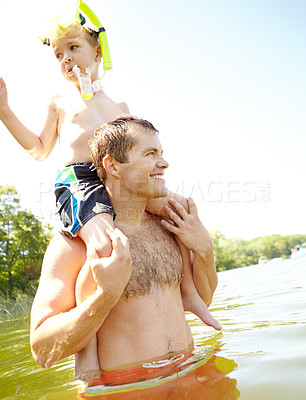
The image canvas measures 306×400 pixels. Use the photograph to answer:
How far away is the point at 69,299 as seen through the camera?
92.4 inches

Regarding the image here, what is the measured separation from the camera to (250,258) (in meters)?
98.6

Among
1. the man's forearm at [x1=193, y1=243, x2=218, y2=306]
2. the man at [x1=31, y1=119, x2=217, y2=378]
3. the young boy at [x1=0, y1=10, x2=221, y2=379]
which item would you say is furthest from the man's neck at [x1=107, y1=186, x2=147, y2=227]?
the man's forearm at [x1=193, y1=243, x2=218, y2=306]

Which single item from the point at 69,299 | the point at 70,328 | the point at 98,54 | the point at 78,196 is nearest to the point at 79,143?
the point at 78,196

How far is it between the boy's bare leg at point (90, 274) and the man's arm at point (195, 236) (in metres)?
0.58

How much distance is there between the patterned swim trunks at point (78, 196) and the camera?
2383 mm

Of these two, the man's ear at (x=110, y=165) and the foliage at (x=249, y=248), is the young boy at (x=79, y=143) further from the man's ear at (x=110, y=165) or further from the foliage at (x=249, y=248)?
the foliage at (x=249, y=248)

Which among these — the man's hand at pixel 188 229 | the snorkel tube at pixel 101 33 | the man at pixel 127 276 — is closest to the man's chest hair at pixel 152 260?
the man at pixel 127 276

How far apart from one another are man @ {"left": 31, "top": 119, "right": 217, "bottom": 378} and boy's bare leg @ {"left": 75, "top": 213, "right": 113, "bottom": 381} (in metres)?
0.02

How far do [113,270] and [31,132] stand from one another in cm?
153

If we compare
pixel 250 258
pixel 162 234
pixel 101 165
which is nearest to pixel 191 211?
pixel 162 234

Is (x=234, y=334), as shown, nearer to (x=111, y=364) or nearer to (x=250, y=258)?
(x=111, y=364)

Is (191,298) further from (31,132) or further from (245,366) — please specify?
(31,132)

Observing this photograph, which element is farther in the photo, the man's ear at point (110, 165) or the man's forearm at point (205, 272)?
the man's forearm at point (205, 272)

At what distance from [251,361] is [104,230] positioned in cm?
129
